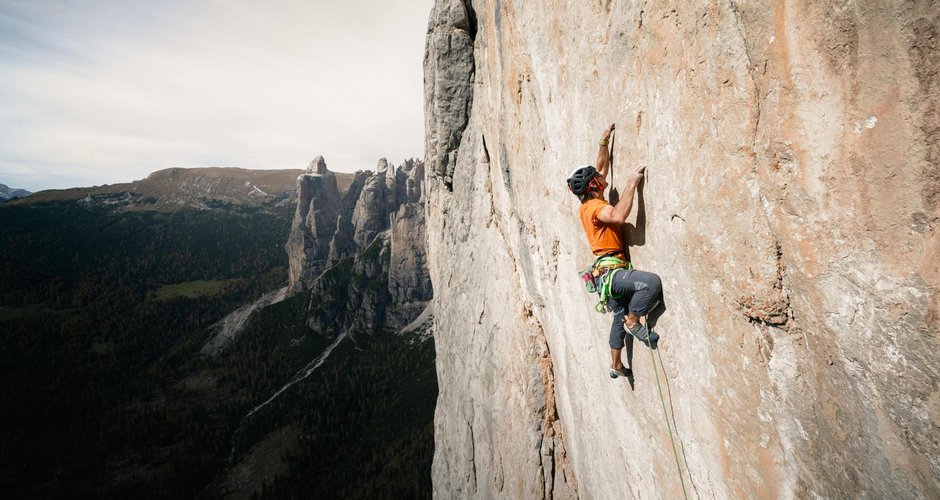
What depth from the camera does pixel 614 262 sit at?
5176mm

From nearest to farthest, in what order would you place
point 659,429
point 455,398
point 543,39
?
point 659,429
point 543,39
point 455,398

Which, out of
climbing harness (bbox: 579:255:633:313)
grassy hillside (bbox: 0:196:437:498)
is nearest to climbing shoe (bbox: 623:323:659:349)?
climbing harness (bbox: 579:255:633:313)

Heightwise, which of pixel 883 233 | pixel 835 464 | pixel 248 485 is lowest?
pixel 248 485

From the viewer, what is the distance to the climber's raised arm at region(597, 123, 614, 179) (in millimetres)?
5539

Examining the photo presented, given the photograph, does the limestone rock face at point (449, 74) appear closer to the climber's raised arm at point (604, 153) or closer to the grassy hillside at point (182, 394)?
the climber's raised arm at point (604, 153)

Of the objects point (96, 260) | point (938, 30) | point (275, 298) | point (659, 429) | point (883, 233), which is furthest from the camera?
point (96, 260)

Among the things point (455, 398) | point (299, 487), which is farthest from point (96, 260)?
point (455, 398)

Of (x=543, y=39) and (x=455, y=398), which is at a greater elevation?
(x=543, y=39)

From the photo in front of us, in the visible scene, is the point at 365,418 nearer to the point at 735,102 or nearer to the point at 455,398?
the point at 455,398

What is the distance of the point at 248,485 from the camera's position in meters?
80.2

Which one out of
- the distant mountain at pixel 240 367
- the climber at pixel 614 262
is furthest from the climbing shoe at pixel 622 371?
the distant mountain at pixel 240 367

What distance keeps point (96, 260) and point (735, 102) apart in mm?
267992

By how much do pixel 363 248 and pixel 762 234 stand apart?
137 metres

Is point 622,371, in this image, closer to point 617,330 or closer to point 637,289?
point 617,330
